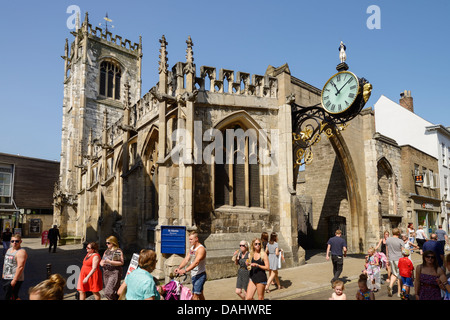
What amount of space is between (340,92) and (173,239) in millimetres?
7590

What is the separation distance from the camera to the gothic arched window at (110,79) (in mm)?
38375

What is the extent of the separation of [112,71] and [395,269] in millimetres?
38728

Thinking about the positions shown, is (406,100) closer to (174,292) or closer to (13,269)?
(174,292)

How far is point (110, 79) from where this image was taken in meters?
39.2

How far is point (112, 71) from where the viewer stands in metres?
39.6

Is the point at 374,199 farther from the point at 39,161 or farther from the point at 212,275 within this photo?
the point at 39,161

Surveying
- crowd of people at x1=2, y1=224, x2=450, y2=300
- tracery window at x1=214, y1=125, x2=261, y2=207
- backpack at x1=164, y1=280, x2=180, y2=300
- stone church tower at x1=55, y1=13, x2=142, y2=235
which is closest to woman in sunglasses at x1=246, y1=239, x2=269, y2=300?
crowd of people at x1=2, y1=224, x2=450, y2=300

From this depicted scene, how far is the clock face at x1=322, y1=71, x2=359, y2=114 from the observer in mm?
10945

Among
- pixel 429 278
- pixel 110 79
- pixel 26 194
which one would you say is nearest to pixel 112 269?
pixel 429 278

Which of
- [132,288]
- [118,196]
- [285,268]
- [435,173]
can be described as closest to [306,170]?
[285,268]

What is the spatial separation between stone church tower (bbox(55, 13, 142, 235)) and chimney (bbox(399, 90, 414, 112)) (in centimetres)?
2749

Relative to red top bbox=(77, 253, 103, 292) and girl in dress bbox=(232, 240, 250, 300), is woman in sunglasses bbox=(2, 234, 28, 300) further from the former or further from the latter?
girl in dress bbox=(232, 240, 250, 300)

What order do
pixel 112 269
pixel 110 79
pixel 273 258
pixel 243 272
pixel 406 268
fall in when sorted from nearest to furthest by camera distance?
pixel 112 269
pixel 243 272
pixel 406 268
pixel 273 258
pixel 110 79

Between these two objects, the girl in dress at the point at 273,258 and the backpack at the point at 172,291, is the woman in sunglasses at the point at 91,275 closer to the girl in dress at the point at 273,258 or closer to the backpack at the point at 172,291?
the backpack at the point at 172,291
